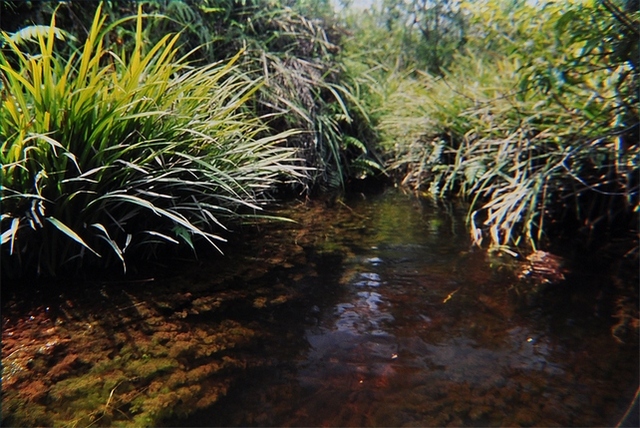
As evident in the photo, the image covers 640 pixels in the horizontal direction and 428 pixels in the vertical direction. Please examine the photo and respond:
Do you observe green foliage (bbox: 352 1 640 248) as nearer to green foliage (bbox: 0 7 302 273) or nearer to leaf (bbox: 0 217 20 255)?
green foliage (bbox: 0 7 302 273)

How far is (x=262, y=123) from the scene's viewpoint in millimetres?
3020

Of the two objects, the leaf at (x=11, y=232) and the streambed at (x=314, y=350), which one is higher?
the leaf at (x=11, y=232)

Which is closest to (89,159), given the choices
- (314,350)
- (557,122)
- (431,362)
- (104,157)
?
(104,157)

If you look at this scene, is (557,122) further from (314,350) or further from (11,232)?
(11,232)

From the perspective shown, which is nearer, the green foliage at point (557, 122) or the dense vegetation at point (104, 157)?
the dense vegetation at point (104, 157)

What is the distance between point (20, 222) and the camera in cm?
161

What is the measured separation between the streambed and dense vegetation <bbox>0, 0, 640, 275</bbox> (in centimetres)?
33

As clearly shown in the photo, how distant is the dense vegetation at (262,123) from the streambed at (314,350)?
0.33 metres

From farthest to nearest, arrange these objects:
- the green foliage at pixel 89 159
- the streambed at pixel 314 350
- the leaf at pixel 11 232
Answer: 1. the green foliage at pixel 89 159
2. the leaf at pixel 11 232
3. the streambed at pixel 314 350

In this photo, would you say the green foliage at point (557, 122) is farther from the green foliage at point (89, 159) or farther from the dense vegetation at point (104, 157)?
the green foliage at point (89, 159)

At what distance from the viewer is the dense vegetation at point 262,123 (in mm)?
1642

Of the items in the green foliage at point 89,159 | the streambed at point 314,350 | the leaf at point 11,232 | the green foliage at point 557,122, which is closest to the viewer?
the streambed at point 314,350

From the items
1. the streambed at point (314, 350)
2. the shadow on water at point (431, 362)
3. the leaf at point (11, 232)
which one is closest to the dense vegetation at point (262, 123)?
the leaf at point (11, 232)

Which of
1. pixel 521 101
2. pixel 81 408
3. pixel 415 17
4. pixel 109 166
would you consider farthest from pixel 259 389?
pixel 415 17
